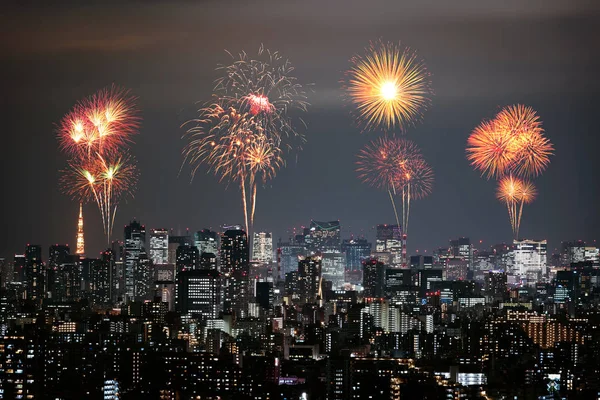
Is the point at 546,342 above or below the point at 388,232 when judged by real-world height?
below

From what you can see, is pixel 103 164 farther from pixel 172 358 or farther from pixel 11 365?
pixel 11 365

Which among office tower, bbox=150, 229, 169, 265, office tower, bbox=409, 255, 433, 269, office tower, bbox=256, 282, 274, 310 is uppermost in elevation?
office tower, bbox=150, 229, 169, 265

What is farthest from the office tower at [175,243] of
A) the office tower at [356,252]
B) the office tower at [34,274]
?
the office tower at [356,252]

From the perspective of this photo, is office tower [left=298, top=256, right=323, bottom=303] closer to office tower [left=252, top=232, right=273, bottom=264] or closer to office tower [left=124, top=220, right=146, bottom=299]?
office tower [left=252, top=232, right=273, bottom=264]

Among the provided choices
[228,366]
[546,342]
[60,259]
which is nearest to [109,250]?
[60,259]

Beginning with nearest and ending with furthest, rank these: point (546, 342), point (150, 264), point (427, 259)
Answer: point (546, 342), point (150, 264), point (427, 259)

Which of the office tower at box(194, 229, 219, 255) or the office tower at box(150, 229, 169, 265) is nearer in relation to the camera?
the office tower at box(150, 229, 169, 265)

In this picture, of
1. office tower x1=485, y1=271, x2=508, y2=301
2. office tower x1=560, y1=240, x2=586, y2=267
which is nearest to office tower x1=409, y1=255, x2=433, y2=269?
office tower x1=485, y1=271, x2=508, y2=301

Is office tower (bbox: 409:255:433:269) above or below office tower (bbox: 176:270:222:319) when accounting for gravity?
above

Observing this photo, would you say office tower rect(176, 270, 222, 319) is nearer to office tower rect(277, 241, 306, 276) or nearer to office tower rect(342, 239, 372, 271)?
office tower rect(277, 241, 306, 276)
